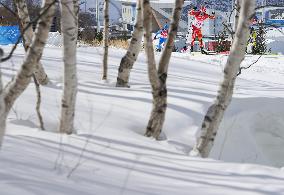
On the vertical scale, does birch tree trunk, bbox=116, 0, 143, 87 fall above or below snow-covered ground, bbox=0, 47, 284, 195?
above

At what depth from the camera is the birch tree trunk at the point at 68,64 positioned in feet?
12.0

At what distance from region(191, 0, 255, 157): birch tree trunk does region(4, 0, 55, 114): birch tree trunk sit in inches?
71.5

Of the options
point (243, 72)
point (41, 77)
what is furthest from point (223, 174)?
point (243, 72)

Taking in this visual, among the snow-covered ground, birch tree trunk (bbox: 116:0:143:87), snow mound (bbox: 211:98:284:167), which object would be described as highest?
birch tree trunk (bbox: 116:0:143:87)

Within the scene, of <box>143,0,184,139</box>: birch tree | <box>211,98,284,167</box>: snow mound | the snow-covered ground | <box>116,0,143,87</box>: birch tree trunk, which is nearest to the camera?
the snow-covered ground

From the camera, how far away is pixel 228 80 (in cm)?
420

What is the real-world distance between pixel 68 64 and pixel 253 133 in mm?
3124

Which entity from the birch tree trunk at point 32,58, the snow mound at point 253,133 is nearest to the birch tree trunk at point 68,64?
the birch tree trunk at point 32,58

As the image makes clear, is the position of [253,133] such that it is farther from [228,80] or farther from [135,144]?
[135,144]

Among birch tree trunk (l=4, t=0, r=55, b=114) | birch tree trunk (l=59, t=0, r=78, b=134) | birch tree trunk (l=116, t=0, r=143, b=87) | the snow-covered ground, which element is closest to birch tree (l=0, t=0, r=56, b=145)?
birch tree trunk (l=4, t=0, r=55, b=114)

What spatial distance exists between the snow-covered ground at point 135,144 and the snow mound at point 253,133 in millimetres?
14

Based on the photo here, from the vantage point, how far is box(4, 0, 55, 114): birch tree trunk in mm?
2755

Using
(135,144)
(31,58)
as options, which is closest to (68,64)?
(135,144)

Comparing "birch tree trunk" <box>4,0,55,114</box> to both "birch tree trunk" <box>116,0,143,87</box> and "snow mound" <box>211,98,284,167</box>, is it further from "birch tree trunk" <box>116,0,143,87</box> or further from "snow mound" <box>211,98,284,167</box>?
"birch tree trunk" <box>116,0,143,87</box>
